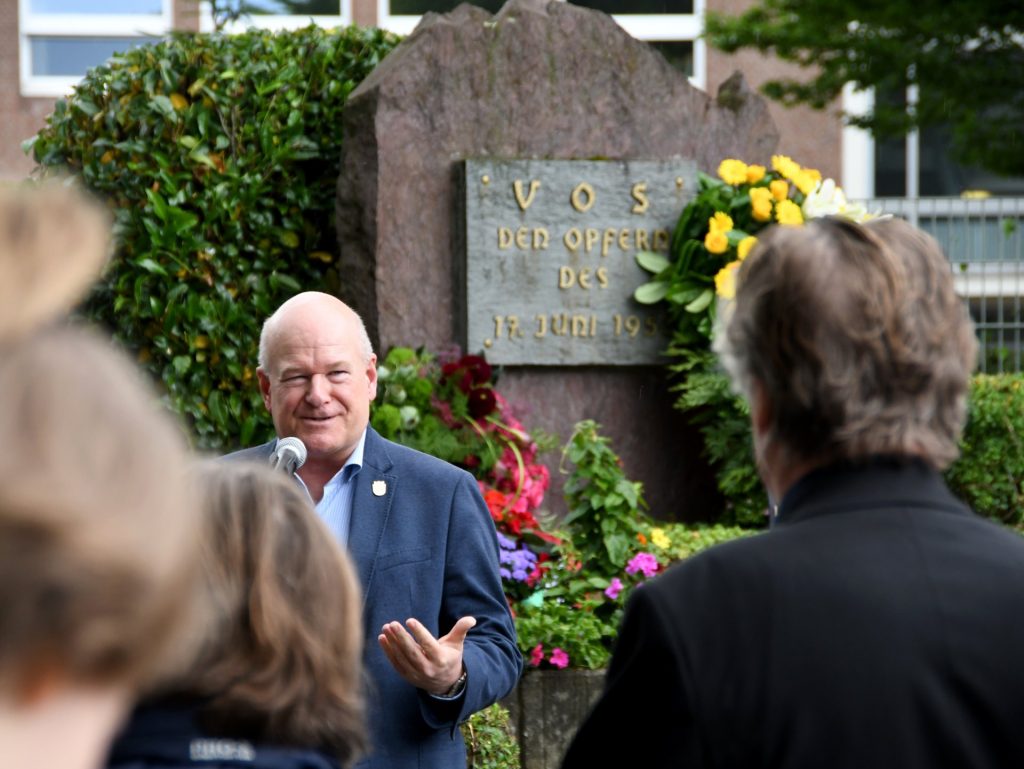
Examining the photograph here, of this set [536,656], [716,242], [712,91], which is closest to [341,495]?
[536,656]

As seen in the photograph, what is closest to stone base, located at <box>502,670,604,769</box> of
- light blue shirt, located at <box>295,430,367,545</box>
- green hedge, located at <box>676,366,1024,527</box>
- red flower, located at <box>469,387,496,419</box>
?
red flower, located at <box>469,387,496,419</box>

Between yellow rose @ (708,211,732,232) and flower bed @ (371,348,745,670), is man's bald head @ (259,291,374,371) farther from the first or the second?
yellow rose @ (708,211,732,232)

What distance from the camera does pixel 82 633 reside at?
0.94 metres

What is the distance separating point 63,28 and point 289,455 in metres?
13.1

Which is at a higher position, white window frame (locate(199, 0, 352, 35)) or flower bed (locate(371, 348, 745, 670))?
white window frame (locate(199, 0, 352, 35))

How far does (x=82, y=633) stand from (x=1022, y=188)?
662 inches

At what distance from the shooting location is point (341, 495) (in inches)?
122

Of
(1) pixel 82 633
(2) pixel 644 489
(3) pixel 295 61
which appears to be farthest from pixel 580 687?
(1) pixel 82 633

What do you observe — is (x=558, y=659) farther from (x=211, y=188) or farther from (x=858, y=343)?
(x=858, y=343)

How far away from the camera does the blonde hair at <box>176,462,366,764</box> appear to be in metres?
1.54

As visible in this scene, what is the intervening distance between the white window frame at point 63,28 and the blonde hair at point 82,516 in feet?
47.0

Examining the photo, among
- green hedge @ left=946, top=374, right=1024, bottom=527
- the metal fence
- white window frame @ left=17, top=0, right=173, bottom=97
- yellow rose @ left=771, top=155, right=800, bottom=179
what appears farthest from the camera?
white window frame @ left=17, top=0, right=173, bottom=97

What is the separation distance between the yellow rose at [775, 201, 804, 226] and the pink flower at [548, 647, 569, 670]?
227 cm

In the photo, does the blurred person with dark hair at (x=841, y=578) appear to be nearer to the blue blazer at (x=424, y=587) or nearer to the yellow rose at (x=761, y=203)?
the blue blazer at (x=424, y=587)
